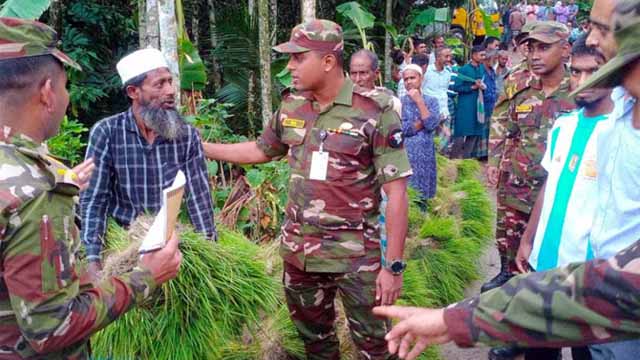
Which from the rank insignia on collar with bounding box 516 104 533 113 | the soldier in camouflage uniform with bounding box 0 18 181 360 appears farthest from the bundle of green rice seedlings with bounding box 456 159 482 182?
the soldier in camouflage uniform with bounding box 0 18 181 360

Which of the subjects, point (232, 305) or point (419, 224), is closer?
point (232, 305)

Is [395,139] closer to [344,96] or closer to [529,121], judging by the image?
[344,96]

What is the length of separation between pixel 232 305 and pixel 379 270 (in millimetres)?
751

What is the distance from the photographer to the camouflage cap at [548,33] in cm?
408

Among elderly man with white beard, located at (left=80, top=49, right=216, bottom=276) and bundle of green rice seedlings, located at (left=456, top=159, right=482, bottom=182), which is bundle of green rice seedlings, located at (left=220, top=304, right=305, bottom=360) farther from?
bundle of green rice seedlings, located at (left=456, top=159, right=482, bottom=182)

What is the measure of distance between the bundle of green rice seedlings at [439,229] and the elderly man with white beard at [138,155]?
2.76 m

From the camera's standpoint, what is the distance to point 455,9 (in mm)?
14266

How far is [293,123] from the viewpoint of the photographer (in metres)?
3.13

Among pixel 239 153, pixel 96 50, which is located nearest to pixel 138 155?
pixel 239 153

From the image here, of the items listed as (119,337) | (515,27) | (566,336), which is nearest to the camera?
(566,336)

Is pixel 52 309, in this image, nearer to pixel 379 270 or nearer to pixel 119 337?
pixel 119 337

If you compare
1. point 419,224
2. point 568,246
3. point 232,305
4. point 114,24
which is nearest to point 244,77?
point 114,24

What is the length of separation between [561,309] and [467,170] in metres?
6.92

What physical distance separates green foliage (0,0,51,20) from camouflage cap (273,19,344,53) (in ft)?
10.6
